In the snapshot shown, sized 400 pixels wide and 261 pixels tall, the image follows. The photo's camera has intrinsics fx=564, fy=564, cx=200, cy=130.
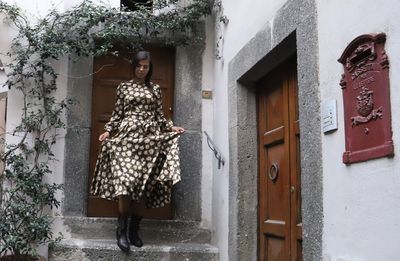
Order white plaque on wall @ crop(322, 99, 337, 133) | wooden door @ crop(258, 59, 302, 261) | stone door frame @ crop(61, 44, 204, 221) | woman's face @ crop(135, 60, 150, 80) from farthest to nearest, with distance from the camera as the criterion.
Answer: stone door frame @ crop(61, 44, 204, 221)
woman's face @ crop(135, 60, 150, 80)
wooden door @ crop(258, 59, 302, 261)
white plaque on wall @ crop(322, 99, 337, 133)

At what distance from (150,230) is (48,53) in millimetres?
1731

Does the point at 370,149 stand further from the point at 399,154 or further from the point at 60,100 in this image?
the point at 60,100

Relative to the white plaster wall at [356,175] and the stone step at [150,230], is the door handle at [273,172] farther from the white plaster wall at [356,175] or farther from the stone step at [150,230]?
the stone step at [150,230]

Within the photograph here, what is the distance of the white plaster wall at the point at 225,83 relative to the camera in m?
3.88

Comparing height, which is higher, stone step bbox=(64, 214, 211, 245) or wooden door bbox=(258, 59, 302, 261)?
wooden door bbox=(258, 59, 302, 261)

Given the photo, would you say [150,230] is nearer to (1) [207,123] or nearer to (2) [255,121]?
(1) [207,123]

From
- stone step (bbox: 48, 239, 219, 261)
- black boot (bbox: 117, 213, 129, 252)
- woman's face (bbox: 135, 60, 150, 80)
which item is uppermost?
woman's face (bbox: 135, 60, 150, 80)

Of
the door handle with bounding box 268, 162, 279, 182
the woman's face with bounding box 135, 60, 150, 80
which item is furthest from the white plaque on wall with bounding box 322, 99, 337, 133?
the woman's face with bounding box 135, 60, 150, 80

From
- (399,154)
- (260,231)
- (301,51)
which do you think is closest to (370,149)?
(399,154)

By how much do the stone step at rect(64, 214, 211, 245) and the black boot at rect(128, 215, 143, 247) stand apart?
6.6 inches

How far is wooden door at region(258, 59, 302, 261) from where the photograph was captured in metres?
3.43

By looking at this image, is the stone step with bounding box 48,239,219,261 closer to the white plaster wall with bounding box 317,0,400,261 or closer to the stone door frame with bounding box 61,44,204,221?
the stone door frame with bounding box 61,44,204,221

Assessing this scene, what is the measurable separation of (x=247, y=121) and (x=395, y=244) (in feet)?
7.40

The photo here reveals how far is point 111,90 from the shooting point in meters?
5.21
